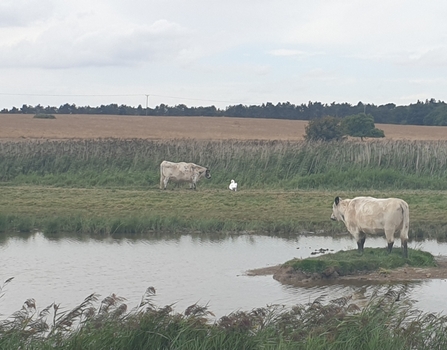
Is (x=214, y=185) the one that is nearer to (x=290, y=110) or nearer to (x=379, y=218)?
(x=379, y=218)

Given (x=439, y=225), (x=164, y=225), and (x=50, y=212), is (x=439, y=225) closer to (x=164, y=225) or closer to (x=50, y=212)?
(x=164, y=225)

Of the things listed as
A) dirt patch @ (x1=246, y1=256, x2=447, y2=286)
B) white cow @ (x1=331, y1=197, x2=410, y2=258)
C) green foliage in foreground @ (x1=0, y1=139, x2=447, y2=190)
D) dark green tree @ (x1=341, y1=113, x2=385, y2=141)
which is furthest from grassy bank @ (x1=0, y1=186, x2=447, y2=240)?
dark green tree @ (x1=341, y1=113, x2=385, y2=141)

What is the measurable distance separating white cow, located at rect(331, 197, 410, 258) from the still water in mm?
1464

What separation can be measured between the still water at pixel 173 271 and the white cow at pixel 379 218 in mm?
1464

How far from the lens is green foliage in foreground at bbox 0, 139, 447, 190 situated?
1289 inches

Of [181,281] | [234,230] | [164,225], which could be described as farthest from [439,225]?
[181,281]

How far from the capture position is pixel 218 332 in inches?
368

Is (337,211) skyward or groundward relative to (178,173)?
skyward

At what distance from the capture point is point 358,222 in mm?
18328

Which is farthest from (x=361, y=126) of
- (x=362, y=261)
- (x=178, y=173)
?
(x=362, y=261)

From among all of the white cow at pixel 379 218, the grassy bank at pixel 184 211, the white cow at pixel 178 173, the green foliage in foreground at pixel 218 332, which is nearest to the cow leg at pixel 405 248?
the white cow at pixel 379 218

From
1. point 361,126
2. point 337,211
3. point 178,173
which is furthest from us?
point 361,126

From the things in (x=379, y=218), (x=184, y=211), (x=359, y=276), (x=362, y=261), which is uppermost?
(x=379, y=218)

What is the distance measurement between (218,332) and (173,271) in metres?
8.07
